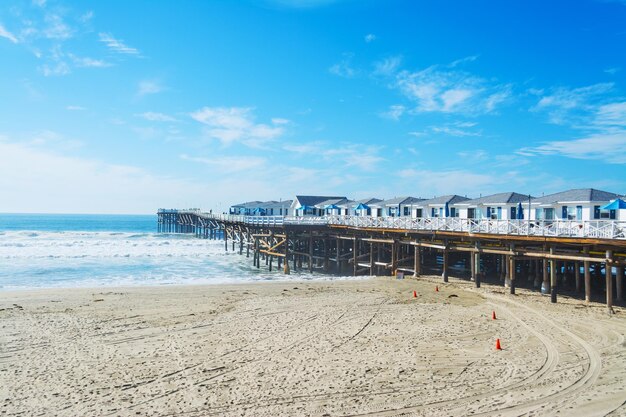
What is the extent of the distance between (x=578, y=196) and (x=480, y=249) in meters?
6.84

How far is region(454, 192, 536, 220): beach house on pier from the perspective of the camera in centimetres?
2811

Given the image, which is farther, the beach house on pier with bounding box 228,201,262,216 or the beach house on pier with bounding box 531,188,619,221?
the beach house on pier with bounding box 228,201,262,216

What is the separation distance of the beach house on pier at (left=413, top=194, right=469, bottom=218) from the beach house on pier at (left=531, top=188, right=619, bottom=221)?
6094 millimetres

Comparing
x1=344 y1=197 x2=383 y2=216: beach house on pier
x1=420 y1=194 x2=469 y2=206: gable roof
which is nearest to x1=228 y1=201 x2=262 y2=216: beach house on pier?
x1=344 y1=197 x2=383 y2=216: beach house on pier

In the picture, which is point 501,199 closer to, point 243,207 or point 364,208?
point 364,208

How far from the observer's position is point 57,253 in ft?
154

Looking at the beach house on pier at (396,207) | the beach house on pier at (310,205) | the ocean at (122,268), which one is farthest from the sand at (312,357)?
the beach house on pier at (310,205)

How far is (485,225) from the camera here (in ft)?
77.8

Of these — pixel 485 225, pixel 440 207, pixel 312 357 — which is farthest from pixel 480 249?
pixel 312 357

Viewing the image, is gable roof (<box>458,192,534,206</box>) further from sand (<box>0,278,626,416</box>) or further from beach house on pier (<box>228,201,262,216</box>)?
beach house on pier (<box>228,201,262,216</box>)

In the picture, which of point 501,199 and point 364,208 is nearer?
point 501,199

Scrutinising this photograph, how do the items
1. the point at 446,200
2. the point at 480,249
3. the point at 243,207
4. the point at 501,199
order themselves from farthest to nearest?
the point at 243,207 < the point at 446,200 < the point at 501,199 < the point at 480,249

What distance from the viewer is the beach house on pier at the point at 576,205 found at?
76.5 ft

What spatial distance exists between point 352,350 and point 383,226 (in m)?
18.6
